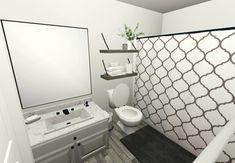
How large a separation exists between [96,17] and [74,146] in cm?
178

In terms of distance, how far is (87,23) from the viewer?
5.73 ft

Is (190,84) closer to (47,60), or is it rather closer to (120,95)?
(120,95)

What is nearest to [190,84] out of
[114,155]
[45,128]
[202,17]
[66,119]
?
[202,17]

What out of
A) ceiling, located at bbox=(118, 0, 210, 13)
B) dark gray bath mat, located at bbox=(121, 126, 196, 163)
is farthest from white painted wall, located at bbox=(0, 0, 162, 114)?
dark gray bath mat, located at bbox=(121, 126, 196, 163)

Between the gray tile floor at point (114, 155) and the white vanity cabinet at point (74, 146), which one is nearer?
the white vanity cabinet at point (74, 146)

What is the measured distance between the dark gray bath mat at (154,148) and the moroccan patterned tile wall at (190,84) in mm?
115

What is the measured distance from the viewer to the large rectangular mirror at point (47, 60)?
4.47ft

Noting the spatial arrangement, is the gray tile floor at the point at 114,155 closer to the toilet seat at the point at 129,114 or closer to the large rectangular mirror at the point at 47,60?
the toilet seat at the point at 129,114

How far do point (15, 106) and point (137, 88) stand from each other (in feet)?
6.83

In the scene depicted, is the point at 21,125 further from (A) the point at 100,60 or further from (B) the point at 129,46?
(B) the point at 129,46

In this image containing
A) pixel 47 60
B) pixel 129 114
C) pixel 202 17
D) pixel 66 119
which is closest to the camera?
pixel 47 60

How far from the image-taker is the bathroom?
1.36m

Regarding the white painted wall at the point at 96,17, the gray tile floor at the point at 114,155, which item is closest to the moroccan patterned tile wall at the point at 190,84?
the white painted wall at the point at 96,17

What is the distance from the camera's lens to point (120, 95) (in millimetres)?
2164
